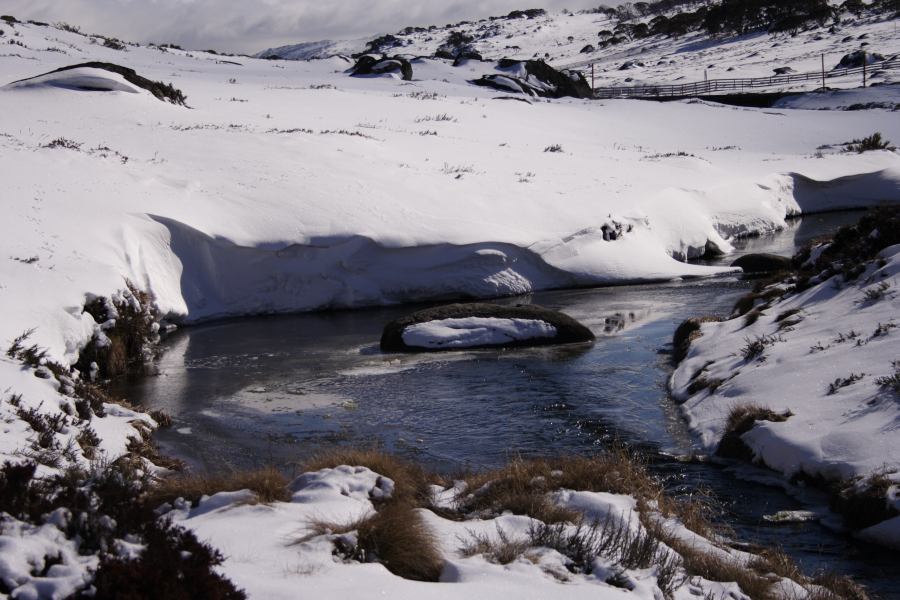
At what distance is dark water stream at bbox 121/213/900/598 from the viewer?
9.30m

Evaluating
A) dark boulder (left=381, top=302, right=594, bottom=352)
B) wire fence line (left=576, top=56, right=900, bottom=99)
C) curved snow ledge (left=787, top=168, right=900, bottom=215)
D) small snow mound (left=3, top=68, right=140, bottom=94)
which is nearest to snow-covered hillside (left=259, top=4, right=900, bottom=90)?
wire fence line (left=576, top=56, right=900, bottom=99)

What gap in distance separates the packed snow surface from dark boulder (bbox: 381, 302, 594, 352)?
62mm

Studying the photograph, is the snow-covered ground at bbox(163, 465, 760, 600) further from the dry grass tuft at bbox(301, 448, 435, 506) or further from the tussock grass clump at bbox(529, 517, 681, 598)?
the dry grass tuft at bbox(301, 448, 435, 506)

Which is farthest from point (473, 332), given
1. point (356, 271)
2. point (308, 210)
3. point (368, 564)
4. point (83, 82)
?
point (83, 82)

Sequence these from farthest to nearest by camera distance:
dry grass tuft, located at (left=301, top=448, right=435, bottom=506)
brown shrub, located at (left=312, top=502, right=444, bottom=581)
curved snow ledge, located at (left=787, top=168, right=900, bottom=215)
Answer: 1. curved snow ledge, located at (left=787, top=168, right=900, bottom=215)
2. dry grass tuft, located at (left=301, top=448, right=435, bottom=506)
3. brown shrub, located at (left=312, top=502, right=444, bottom=581)

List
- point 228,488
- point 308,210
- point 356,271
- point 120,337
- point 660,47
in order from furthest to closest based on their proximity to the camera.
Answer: point 660,47
point 308,210
point 356,271
point 120,337
point 228,488

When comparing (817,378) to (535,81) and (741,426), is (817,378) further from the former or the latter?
(535,81)

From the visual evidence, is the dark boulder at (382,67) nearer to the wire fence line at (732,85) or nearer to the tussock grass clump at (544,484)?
the wire fence line at (732,85)

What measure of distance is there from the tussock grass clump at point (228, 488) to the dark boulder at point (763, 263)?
1620 centimetres

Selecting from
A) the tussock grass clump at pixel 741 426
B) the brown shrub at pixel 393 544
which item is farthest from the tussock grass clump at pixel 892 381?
the brown shrub at pixel 393 544

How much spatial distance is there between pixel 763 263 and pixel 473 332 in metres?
8.88

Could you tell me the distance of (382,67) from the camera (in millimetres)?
52438

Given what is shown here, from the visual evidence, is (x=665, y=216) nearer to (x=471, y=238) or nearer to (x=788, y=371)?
(x=471, y=238)

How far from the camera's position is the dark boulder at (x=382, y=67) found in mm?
52281
